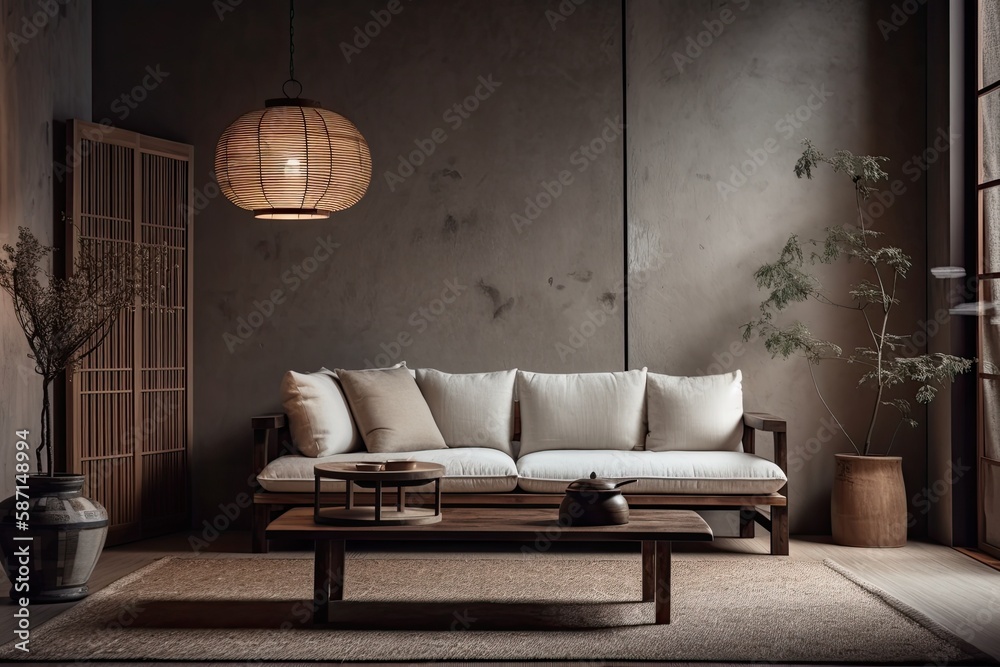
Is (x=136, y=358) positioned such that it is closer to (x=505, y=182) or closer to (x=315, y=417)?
(x=315, y=417)

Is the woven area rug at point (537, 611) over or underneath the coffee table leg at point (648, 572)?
underneath

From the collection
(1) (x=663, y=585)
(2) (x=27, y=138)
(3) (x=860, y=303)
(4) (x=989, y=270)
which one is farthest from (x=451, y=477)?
(4) (x=989, y=270)

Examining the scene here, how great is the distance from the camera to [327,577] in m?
3.59

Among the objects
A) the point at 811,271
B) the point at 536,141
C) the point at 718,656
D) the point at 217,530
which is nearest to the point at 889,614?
the point at 718,656

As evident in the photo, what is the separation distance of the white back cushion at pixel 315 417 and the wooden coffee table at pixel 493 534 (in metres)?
1.18

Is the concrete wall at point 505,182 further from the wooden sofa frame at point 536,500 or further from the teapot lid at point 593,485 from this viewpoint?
the teapot lid at point 593,485

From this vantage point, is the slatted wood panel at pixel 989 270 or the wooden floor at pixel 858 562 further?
the slatted wood panel at pixel 989 270

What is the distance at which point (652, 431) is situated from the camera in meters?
5.30

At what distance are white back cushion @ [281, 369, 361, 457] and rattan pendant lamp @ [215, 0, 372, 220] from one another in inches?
46.2

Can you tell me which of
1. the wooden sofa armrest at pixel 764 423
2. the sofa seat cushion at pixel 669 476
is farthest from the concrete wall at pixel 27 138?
the wooden sofa armrest at pixel 764 423

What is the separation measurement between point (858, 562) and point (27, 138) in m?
4.57

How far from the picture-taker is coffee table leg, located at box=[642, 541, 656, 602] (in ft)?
12.3

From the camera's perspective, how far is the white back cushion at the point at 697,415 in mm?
5203

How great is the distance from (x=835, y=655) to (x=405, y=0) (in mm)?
4302
